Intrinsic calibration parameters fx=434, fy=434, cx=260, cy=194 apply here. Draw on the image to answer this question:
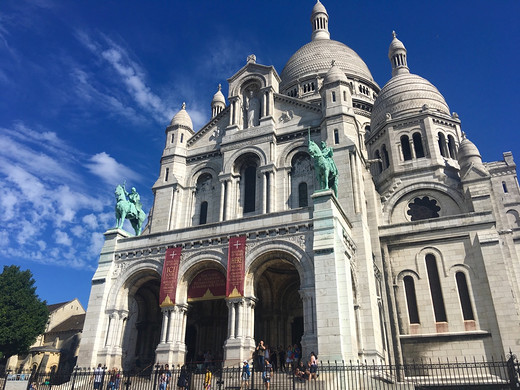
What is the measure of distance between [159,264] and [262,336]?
7.57m

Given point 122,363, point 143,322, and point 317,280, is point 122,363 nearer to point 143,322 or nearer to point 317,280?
point 143,322

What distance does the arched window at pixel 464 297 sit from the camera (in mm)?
26531

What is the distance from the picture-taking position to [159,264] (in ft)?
80.1

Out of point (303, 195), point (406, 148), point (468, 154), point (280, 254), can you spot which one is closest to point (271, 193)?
point (303, 195)

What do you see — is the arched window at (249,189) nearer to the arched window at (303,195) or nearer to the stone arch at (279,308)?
the arched window at (303,195)

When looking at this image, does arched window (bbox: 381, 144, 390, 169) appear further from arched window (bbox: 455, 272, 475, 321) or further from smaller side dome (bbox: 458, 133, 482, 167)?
arched window (bbox: 455, 272, 475, 321)

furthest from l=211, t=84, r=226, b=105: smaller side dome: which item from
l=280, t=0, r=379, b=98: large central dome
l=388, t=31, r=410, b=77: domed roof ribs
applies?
l=388, t=31, r=410, b=77: domed roof ribs

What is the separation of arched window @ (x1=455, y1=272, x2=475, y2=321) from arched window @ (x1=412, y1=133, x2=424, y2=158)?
11135 millimetres

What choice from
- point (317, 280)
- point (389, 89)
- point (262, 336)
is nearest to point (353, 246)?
point (317, 280)

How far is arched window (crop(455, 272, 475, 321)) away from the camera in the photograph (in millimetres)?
26531

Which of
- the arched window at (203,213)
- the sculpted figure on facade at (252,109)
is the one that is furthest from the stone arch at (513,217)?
the arched window at (203,213)

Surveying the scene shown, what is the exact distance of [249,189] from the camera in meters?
30.2

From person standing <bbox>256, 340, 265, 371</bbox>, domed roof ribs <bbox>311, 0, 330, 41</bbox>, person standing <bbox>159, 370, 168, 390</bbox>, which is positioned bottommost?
person standing <bbox>159, 370, 168, 390</bbox>

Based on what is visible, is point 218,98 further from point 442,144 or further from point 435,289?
point 435,289
